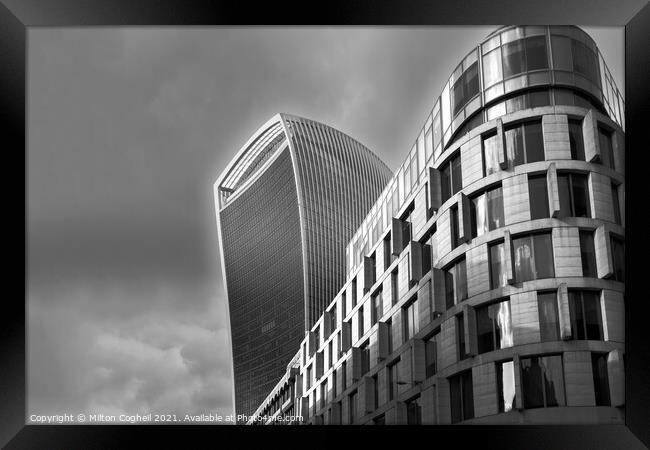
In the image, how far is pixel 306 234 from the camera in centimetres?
6247

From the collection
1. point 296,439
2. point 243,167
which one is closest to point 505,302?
point 296,439

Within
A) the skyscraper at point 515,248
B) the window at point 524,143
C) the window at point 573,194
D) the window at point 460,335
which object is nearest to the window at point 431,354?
the skyscraper at point 515,248

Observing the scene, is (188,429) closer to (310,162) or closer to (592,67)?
(592,67)

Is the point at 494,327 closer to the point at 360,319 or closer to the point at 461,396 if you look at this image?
the point at 461,396

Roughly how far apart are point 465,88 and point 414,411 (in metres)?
9.26

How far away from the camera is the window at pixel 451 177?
936 inches

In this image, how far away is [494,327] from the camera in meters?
21.1

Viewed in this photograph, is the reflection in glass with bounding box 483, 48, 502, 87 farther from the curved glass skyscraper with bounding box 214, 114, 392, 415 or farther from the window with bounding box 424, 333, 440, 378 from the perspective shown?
the curved glass skyscraper with bounding box 214, 114, 392, 415

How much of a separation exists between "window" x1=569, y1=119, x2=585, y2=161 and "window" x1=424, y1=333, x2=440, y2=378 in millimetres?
6129

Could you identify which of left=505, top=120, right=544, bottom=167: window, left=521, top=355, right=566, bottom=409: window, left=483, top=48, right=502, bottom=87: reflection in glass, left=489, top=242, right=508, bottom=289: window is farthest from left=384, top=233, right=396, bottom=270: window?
left=521, top=355, right=566, bottom=409: window

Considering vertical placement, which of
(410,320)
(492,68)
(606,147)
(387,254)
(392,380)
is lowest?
(392,380)

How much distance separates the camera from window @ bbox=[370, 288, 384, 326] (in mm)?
27828

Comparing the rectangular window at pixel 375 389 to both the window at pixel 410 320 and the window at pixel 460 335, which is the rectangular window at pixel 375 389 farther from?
the window at pixel 460 335

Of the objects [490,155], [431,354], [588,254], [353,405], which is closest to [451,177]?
[490,155]
